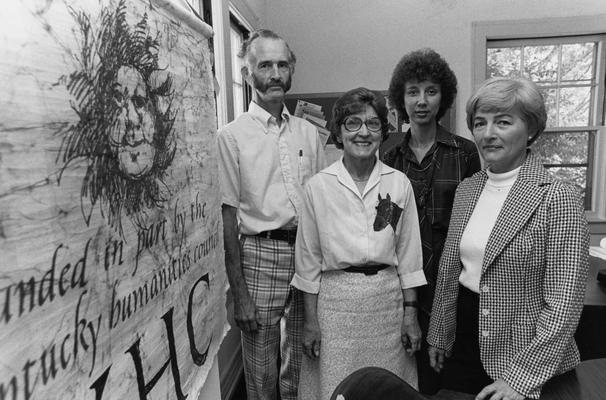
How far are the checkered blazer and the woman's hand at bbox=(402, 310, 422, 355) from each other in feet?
0.80

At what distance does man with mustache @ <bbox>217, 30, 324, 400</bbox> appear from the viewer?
1.44m

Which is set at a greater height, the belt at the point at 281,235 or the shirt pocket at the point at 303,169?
the shirt pocket at the point at 303,169

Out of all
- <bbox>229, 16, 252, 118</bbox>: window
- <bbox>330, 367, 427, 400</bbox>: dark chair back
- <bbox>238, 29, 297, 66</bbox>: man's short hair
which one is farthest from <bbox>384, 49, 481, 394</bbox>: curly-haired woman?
<bbox>229, 16, 252, 118</bbox>: window

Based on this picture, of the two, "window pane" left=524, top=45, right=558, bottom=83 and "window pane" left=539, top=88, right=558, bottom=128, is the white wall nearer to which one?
"window pane" left=524, top=45, right=558, bottom=83

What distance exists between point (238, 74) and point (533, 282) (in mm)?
2095

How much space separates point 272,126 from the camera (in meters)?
1.51

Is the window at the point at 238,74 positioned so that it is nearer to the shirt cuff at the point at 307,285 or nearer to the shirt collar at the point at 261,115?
the shirt collar at the point at 261,115

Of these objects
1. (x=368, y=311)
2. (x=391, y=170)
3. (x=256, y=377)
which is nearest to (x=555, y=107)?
(x=391, y=170)

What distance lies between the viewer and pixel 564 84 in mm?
3320

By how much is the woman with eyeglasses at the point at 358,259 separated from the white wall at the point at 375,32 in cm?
209

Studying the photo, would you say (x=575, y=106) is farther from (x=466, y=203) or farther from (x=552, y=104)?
(x=466, y=203)

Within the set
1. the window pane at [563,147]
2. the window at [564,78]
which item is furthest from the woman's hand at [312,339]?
the window pane at [563,147]

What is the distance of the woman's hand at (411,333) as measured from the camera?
4.42 feet

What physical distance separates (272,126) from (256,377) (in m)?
1.01
